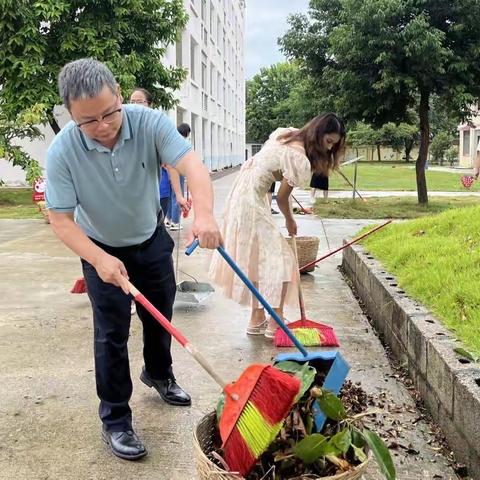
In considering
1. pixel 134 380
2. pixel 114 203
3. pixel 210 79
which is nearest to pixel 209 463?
pixel 114 203

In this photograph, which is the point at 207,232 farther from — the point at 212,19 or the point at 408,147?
the point at 408,147

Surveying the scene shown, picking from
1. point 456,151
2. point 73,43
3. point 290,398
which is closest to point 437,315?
point 290,398

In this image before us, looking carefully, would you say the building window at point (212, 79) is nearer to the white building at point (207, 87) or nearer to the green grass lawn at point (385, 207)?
the white building at point (207, 87)

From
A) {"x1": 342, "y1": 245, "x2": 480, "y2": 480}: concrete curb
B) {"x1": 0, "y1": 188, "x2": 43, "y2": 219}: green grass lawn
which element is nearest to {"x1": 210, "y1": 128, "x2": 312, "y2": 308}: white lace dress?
{"x1": 342, "y1": 245, "x2": 480, "y2": 480}: concrete curb

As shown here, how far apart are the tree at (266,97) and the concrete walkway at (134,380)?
60679 mm

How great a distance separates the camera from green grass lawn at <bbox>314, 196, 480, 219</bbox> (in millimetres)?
11727

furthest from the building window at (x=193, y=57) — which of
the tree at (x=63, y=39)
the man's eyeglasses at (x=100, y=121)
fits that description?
the man's eyeglasses at (x=100, y=121)

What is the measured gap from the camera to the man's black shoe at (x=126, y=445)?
2641 millimetres

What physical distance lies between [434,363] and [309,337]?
1.11 meters

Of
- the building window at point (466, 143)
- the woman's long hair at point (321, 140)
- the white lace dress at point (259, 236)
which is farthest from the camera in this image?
the building window at point (466, 143)

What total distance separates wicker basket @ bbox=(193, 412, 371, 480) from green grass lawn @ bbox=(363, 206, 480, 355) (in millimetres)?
1186

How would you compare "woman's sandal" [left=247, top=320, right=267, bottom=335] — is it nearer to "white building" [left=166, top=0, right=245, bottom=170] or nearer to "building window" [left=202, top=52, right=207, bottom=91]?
"white building" [left=166, top=0, right=245, bottom=170]

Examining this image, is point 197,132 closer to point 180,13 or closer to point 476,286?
point 180,13

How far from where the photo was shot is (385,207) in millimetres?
13039
